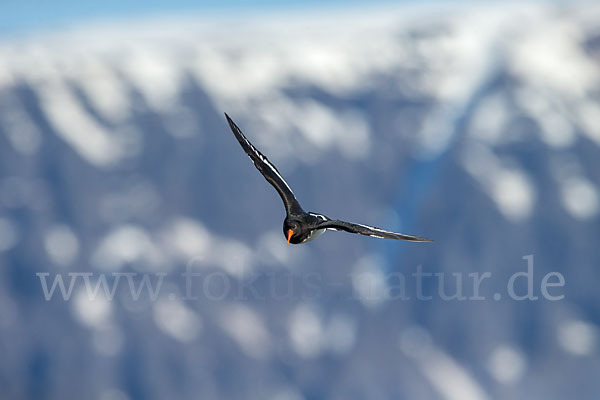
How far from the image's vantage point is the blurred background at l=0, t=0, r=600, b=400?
115188 millimetres

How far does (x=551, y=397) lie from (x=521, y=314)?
12.8 m

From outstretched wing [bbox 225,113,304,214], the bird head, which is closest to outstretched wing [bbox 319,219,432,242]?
the bird head

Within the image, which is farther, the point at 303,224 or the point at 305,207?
the point at 305,207

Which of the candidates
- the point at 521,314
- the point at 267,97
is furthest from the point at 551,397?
the point at 267,97

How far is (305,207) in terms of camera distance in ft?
393

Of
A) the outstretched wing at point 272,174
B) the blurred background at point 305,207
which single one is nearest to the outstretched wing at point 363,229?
the outstretched wing at point 272,174

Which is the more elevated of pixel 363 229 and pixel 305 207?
pixel 363 229

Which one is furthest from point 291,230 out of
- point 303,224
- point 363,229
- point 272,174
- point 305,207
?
point 305,207

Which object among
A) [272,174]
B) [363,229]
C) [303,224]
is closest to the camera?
[363,229]

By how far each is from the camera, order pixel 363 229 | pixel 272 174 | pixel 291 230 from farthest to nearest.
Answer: pixel 272 174 → pixel 291 230 → pixel 363 229

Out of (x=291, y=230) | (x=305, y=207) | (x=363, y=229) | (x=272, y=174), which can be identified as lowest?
(x=305, y=207)

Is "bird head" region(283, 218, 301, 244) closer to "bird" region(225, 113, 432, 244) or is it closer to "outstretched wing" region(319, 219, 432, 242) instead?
"bird" region(225, 113, 432, 244)

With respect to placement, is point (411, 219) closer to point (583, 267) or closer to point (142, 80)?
point (583, 267)

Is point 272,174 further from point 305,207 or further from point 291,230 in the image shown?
point 305,207
